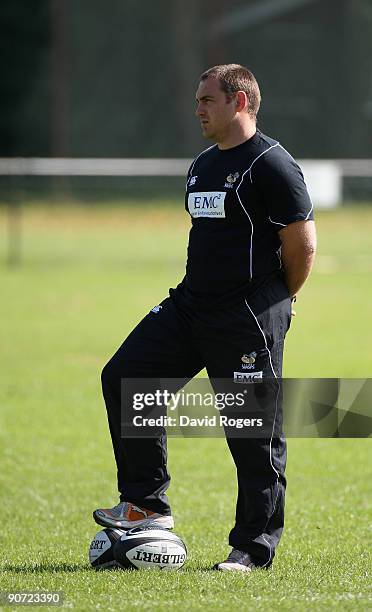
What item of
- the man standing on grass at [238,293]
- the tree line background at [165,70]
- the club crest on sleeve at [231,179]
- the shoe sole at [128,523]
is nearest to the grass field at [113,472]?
the shoe sole at [128,523]

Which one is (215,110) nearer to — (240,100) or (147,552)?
(240,100)

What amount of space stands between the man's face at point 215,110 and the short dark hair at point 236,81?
0.02 m

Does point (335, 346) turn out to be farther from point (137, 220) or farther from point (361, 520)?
point (137, 220)

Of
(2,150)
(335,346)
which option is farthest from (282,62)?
(335,346)

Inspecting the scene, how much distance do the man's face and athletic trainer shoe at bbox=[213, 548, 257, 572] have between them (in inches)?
73.1

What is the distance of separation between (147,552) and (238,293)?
47.9 inches

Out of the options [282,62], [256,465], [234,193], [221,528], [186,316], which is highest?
[282,62]

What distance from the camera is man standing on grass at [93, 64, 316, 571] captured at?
5211 mm

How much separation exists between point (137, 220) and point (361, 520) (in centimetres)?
2116

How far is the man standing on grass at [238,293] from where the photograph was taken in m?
5.21

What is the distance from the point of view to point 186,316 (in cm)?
541

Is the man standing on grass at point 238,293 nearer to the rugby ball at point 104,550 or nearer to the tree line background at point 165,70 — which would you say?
the rugby ball at point 104,550

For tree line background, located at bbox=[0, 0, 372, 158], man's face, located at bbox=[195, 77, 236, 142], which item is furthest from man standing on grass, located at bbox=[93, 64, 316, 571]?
tree line background, located at bbox=[0, 0, 372, 158]

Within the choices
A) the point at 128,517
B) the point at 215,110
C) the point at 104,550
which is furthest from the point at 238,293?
the point at 104,550
